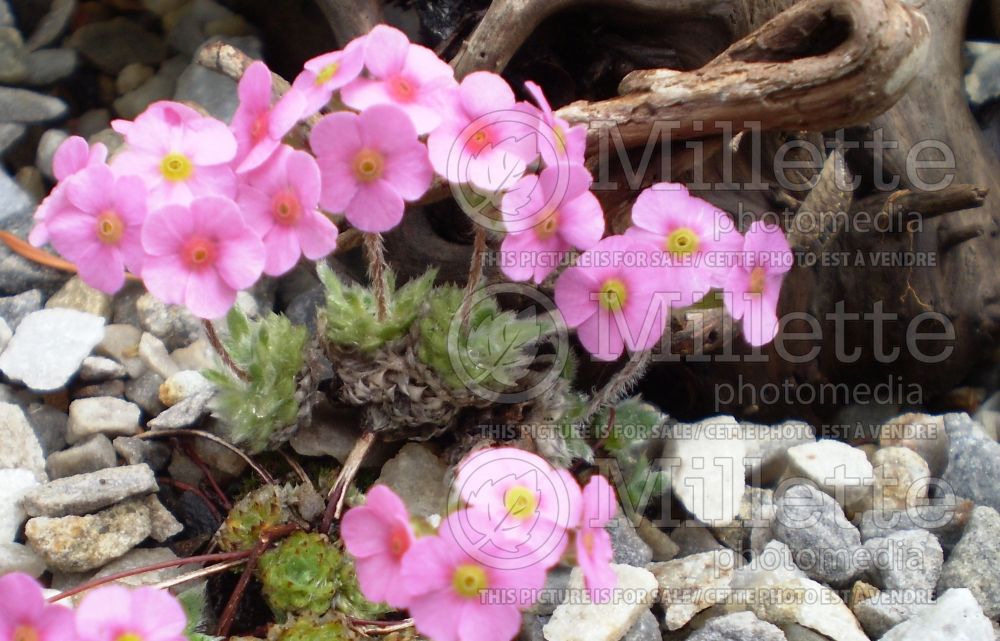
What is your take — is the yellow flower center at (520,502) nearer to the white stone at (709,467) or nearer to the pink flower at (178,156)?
the pink flower at (178,156)

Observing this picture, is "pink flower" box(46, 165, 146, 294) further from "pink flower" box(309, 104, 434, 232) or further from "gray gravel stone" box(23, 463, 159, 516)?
"gray gravel stone" box(23, 463, 159, 516)

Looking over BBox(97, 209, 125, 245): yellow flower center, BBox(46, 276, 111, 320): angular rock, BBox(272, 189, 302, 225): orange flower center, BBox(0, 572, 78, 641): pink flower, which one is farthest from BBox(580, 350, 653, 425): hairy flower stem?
BBox(46, 276, 111, 320): angular rock

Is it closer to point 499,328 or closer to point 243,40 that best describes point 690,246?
point 499,328

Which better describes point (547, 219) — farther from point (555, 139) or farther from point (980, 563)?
point (980, 563)

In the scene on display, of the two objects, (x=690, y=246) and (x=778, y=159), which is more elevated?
(x=778, y=159)

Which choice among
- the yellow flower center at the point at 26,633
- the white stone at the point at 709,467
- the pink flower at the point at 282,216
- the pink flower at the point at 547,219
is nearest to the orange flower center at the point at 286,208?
the pink flower at the point at 282,216

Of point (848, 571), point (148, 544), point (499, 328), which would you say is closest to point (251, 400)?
point (148, 544)
